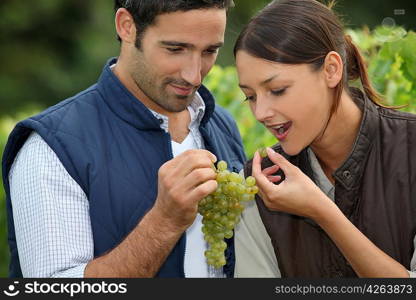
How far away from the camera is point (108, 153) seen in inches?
136

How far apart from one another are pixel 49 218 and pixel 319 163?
116 centimetres

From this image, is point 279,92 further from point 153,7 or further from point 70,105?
point 70,105

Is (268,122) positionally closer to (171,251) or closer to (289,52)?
(289,52)

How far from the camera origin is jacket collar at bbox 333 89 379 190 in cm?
332

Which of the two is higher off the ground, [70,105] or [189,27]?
[189,27]

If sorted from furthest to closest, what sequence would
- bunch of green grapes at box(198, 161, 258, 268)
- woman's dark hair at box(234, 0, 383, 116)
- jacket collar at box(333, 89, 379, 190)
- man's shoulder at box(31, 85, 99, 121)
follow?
man's shoulder at box(31, 85, 99, 121)
jacket collar at box(333, 89, 379, 190)
woman's dark hair at box(234, 0, 383, 116)
bunch of green grapes at box(198, 161, 258, 268)

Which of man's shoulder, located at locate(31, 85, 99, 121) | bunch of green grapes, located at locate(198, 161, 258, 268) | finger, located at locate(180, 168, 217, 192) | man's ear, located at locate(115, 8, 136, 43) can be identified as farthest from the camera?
man's ear, located at locate(115, 8, 136, 43)

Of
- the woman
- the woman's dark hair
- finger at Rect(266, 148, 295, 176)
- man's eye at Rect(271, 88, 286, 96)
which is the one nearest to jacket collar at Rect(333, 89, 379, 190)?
the woman

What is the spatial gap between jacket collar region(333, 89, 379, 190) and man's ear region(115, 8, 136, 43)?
3.57 ft

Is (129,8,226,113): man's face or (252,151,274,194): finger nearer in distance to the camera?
(252,151,274,194): finger

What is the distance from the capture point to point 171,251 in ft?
11.3

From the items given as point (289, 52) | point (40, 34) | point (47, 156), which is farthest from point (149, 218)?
point (40, 34)

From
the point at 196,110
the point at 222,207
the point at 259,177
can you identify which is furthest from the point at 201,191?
the point at 196,110

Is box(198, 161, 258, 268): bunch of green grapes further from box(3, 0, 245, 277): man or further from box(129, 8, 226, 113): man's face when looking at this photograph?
box(129, 8, 226, 113): man's face
